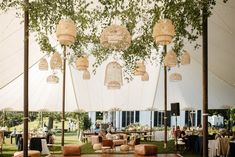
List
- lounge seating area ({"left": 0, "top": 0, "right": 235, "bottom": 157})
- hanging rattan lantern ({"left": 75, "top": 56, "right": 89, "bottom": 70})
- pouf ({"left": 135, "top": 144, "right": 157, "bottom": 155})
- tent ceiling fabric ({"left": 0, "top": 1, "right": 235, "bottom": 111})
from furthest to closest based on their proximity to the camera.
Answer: tent ceiling fabric ({"left": 0, "top": 1, "right": 235, "bottom": 111})
pouf ({"left": 135, "top": 144, "right": 157, "bottom": 155})
hanging rattan lantern ({"left": 75, "top": 56, "right": 89, "bottom": 70})
lounge seating area ({"left": 0, "top": 0, "right": 235, "bottom": 157})

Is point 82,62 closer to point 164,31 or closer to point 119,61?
point 164,31

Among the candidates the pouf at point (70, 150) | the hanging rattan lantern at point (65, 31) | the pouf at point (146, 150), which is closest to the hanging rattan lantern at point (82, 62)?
the pouf at point (70, 150)

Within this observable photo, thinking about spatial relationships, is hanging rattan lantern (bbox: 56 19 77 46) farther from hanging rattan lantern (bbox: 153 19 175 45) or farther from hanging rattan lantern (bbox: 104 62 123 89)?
hanging rattan lantern (bbox: 104 62 123 89)

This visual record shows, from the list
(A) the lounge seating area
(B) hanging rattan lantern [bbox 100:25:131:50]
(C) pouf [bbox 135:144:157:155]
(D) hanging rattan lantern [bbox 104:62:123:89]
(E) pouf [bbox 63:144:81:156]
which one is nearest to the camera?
(B) hanging rattan lantern [bbox 100:25:131:50]

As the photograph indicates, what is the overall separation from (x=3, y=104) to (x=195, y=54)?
835cm

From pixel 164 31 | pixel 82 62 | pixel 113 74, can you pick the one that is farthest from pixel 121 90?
pixel 164 31

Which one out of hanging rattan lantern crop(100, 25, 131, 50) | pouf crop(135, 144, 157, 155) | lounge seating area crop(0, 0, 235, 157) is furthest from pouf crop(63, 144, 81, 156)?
hanging rattan lantern crop(100, 25, 131, 50)

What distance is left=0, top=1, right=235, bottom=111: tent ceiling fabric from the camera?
38.4ft

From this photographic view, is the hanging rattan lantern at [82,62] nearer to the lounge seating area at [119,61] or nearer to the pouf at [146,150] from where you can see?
the lounge seating area at [119,61]

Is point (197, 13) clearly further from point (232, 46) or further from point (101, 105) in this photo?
point (101, 105)

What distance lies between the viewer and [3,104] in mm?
16312

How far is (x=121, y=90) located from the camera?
1728 cm

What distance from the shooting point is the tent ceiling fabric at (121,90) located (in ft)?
38.4

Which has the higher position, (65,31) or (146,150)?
(65,31)
